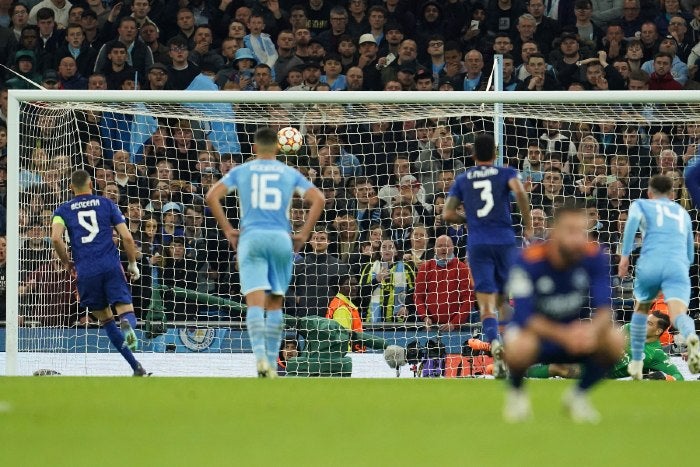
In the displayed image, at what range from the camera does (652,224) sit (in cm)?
1252

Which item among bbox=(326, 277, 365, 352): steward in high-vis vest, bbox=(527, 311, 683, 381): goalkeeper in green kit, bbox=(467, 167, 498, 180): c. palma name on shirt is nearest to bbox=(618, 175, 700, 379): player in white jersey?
bbox=(527, 311, 683, 381): goalkeeper in green kit

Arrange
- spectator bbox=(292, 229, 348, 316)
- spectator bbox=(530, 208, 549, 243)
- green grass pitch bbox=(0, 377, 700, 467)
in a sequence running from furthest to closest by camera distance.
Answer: spectator bbox=(530, 208, 549, 243)
spectator bbox=(292, 229, 348, 316)
green grass pitch bbox=(0, 377, 700, 467)

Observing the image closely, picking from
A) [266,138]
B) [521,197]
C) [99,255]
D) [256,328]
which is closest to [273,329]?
[256,328]

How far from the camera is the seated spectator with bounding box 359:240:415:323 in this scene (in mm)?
14930

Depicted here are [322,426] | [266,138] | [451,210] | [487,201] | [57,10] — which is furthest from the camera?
[57,10]

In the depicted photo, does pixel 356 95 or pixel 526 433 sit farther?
pixel 356 95

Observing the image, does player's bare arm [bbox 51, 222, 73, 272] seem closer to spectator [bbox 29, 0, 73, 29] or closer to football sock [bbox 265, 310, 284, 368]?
football sock [bbox 265, 310, 284, 368]

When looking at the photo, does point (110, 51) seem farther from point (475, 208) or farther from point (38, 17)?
point (475, 208)

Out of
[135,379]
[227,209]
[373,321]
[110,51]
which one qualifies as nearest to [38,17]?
[110,51]

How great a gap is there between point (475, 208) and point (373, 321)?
11.3 ft

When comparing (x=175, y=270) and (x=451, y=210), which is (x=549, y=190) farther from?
(x=175, y=270)

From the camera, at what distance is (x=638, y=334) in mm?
12586

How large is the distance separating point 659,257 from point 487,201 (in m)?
1.88

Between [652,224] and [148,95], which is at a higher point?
[148,95]
